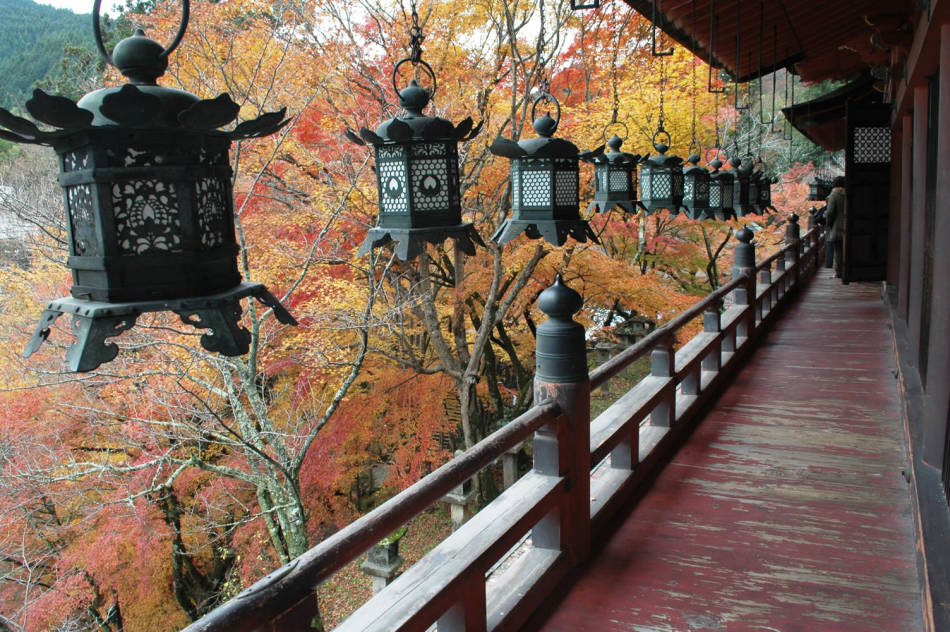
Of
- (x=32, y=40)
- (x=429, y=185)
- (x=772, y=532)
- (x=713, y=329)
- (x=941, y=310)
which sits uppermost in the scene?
(x=32, y=40)

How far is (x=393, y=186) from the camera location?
2.72 metres

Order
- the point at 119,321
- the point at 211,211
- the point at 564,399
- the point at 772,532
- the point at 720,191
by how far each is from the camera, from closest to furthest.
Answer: the point at 119,321 → the point at 211,211 → the point at 564,399 → the point at 772,532 → the point at 720,191

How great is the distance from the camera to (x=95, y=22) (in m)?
1.53

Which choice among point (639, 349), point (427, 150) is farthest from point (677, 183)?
point (427, 150)

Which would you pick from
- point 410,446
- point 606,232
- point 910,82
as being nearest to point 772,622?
point 910,82

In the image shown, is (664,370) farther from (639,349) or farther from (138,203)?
(138,203)

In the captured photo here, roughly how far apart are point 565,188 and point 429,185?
1.26 m

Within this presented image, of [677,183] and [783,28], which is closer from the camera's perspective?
[677,183]

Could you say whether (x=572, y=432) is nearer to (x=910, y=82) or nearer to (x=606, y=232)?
(x=910, y=82)

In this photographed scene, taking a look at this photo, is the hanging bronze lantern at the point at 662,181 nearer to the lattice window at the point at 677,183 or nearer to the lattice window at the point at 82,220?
the lattice window at the point at 677,183

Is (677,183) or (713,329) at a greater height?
(677,183)

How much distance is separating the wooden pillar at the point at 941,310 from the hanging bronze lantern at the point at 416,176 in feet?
7.53

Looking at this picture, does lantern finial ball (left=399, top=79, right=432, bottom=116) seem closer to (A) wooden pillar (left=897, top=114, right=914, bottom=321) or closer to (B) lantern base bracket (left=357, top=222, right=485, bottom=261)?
(B) lantern base bracket (left=357, top=222, right=485, bottom=261)

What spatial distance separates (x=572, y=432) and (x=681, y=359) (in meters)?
2.56
